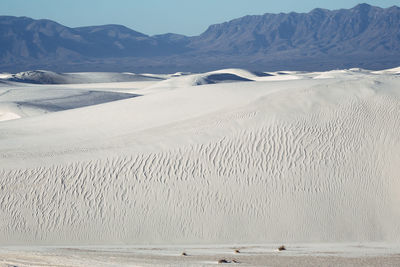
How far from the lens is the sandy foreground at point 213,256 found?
6191 mm

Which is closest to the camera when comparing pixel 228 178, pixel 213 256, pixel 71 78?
pixel 213 256

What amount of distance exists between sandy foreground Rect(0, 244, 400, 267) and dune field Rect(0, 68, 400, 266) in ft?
2.15

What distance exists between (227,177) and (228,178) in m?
0.03

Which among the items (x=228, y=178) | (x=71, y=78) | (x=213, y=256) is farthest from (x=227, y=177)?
(x=71, y=78)

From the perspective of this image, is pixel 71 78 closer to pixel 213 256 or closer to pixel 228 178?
pixel 228 178

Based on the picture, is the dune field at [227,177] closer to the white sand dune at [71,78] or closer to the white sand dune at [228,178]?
the white sand dune at [228,178]

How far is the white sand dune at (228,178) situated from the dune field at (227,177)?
15 mm

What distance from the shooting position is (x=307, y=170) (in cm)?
935

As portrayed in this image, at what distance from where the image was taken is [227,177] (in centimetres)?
937

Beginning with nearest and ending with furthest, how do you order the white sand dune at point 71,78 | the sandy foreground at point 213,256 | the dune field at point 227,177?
the sandy foreground at point 213,256
the dune field at point 227,177
the white sand dune at point 71,78

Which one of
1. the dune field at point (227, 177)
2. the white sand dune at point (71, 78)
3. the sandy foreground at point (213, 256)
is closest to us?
the sandy foreground at point (213, 256)

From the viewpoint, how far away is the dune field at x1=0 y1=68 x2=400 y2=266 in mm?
8508

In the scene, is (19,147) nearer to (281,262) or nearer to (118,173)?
(118,173)

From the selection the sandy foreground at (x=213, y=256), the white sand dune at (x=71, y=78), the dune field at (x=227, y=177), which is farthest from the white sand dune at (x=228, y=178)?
the white sand dune at (x=71, y=78)
